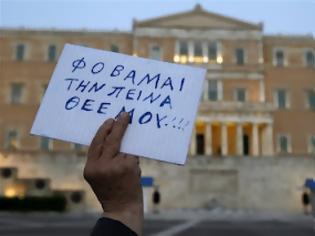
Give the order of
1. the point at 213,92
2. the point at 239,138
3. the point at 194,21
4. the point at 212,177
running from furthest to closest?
the point at 194,21 < the point at 213,92 < the point at 239,138 < the point at 212,177

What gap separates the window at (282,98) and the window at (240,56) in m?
4.69

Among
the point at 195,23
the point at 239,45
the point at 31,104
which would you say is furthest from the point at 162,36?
the point at 31,104

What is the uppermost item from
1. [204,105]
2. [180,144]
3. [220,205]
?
[204,105]

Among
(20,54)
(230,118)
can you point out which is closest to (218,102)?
(230,118)

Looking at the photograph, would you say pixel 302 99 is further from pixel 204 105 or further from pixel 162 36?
pixel 162 36

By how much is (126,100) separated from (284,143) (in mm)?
43082

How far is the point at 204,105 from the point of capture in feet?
131

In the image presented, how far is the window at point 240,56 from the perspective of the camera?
44.7 metres

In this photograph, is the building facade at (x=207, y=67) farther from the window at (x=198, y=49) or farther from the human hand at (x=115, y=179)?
the human hand at (x=115, y=179)

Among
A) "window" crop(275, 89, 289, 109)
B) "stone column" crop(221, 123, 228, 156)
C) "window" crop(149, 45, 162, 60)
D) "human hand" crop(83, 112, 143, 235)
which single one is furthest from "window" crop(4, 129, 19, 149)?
"human hand" crop(83, 112, 143, 235)

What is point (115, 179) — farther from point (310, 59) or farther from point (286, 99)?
point (310, 59)

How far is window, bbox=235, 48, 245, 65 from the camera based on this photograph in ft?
147

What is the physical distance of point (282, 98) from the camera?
4484cm

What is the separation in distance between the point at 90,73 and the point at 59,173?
32.8 metres
